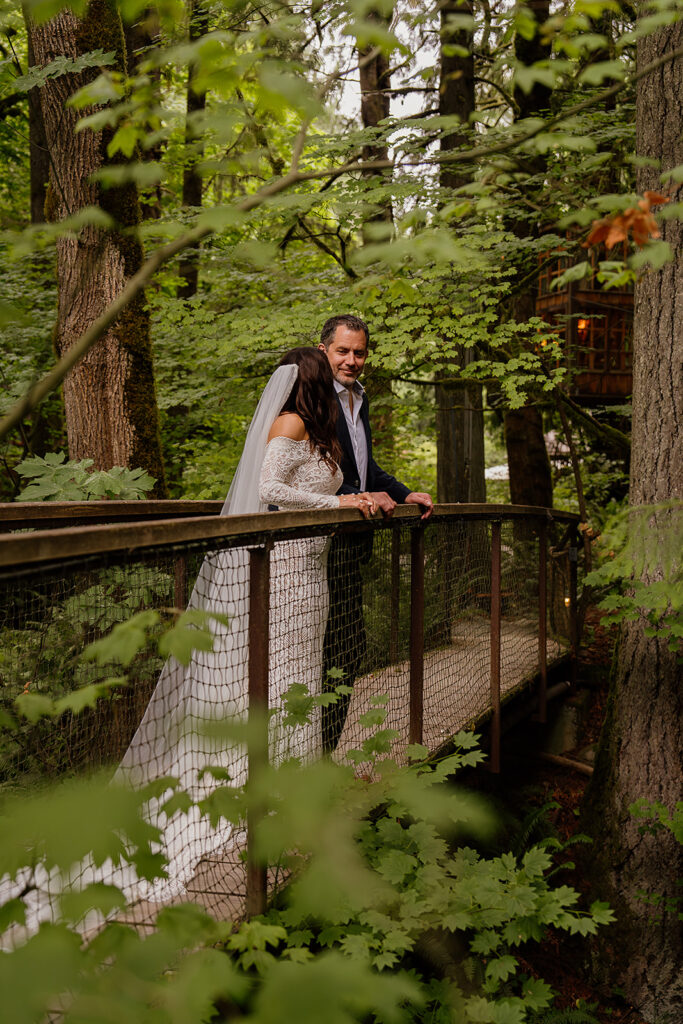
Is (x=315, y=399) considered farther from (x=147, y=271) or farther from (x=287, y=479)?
(x=147, y=271)

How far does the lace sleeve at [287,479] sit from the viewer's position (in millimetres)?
3330

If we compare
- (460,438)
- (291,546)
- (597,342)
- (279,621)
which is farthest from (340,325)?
(597,342)

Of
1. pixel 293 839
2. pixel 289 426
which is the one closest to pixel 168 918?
pixel 293 839

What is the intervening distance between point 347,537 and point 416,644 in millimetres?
765

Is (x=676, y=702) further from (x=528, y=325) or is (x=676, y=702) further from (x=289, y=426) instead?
(x=528, y=325)

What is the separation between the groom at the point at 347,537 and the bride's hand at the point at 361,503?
0.10 meters

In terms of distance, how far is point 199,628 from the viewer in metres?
1.60

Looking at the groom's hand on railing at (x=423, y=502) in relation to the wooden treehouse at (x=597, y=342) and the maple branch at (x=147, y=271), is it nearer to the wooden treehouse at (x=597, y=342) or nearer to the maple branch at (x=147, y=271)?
the maple branch at (x=147, y=271)

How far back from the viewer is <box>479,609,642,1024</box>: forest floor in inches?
201

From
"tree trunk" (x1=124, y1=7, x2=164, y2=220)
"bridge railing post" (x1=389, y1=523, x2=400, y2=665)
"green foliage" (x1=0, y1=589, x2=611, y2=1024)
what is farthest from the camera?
"tree trunk" (x1=124, y1=7, x2=164, y2=220)

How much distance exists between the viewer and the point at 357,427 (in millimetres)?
3885

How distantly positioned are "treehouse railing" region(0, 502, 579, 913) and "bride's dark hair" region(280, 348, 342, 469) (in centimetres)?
41

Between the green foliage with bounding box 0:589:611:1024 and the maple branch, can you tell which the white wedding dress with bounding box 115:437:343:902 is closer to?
the green foliage with bounding box 0:589:611:1024

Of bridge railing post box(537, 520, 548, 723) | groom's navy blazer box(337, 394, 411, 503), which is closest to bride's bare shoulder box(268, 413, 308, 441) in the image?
groom's navy blazer box(337, 394, 411, 503)
